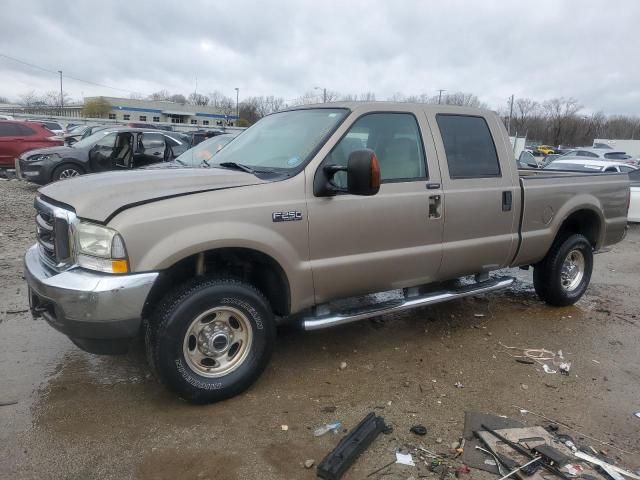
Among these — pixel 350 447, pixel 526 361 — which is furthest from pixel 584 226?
pixel 350 447

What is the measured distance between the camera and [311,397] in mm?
3639

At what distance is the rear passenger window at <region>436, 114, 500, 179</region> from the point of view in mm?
4461

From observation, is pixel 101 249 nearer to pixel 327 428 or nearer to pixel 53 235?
pixel 53 235

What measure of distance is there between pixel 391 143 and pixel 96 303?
2.51 metres

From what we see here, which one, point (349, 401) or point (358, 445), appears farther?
point (349, 401)

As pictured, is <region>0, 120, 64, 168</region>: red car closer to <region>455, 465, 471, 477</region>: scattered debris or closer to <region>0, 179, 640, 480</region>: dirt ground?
<region>0, 179, 640, 480</region>: dirt ground

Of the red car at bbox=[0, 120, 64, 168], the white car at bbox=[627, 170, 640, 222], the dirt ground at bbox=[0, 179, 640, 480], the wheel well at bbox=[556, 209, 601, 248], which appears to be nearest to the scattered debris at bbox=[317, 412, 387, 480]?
the dirt ground at bbox=[0, 179, 640, 480]

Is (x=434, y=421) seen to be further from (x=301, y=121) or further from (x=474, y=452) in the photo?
(x=301, y=121)

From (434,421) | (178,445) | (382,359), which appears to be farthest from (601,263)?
(178,445)

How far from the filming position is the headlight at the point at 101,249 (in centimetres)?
296

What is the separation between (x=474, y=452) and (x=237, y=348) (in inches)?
65.5

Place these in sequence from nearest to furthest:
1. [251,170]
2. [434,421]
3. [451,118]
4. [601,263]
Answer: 1. [434,421]
2. [251,170]
3. [451,118]
4. [601,263]

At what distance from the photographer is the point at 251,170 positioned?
12.5 feet

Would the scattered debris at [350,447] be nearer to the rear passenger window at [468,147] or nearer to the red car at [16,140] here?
the rear passenger window at [468,147]
